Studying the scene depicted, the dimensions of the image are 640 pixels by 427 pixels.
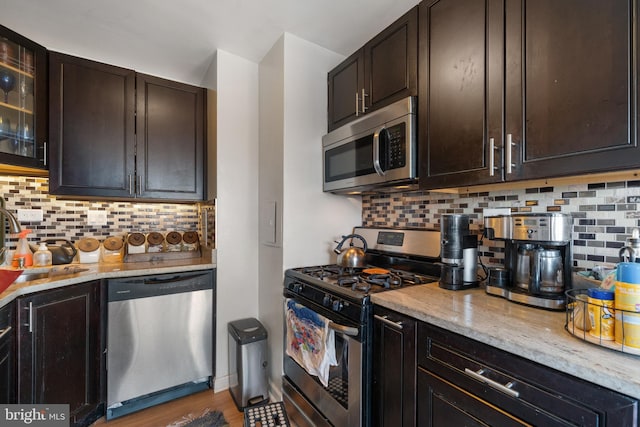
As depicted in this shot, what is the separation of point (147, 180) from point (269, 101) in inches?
44.5

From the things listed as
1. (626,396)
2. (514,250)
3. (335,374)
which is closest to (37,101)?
(335,374)

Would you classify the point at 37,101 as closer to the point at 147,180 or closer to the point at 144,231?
the point at 147,180

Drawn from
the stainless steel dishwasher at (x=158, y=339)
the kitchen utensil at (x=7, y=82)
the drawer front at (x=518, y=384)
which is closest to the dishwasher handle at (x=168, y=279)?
the stainless steel dishwasher at (x=158, y=339)

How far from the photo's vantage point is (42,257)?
74.7 inches

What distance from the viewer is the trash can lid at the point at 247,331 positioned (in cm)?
194

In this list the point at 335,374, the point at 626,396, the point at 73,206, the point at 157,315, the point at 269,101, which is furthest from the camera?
the point at 73,206

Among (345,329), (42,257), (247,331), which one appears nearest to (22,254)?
(42,257)

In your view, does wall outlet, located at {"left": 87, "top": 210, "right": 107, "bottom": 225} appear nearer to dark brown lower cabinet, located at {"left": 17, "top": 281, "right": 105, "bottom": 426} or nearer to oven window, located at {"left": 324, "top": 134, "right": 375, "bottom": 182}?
dark brown lower cabinet, located at {"left": 17, "top": 281, "right": 105, "bottom": 426}

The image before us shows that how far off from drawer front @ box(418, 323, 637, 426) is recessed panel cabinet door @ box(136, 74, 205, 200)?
6.84ft

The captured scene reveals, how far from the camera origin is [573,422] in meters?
0.68

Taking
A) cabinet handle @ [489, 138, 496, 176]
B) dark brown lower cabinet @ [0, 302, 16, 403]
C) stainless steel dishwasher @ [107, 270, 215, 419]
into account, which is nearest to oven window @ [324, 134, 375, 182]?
cabinet handle @ [489, 138, 496, 176]

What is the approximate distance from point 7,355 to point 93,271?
0.58 m

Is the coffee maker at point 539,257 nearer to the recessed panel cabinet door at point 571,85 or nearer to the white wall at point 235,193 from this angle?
the recessed panel cabinet door at point 571,85

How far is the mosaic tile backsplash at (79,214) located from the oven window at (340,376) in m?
1.36
